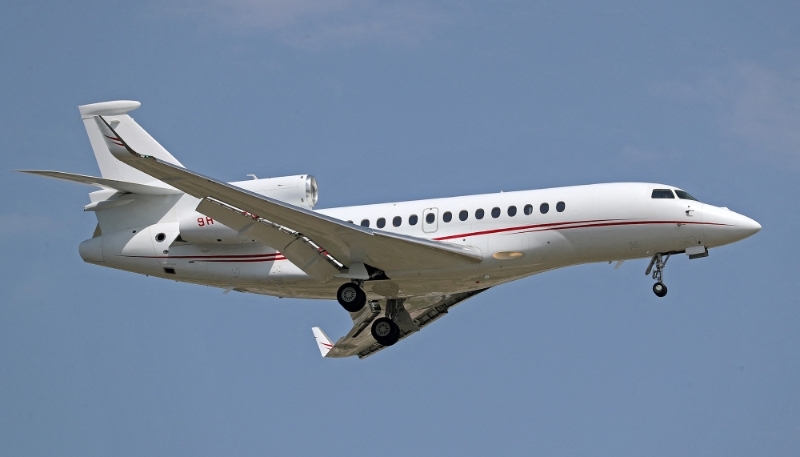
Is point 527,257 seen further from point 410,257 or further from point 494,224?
point 410,257

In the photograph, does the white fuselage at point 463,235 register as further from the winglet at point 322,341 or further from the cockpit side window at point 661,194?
the winglet at point 322,341

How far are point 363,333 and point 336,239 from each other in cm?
677

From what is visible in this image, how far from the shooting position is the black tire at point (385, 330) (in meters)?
31.0

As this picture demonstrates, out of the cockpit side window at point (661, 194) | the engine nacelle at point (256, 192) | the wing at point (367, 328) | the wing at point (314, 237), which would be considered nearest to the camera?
the wing at point (314, 237)

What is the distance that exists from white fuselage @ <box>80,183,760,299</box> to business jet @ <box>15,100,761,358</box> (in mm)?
27

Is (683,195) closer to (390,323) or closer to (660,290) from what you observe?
(660,290)

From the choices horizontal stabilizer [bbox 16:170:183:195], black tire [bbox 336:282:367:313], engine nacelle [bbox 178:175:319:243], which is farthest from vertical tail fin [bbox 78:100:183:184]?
black tire [bbox 336:282:367:313]

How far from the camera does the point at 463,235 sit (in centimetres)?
2798

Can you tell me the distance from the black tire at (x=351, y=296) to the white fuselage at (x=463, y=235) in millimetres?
342

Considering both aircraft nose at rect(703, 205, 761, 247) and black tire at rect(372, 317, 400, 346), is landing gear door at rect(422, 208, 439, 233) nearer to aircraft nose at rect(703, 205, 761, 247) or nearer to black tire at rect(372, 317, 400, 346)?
black tire at rect(372, 317, 400, 346)

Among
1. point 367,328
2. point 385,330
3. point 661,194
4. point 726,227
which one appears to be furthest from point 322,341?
point 726,227

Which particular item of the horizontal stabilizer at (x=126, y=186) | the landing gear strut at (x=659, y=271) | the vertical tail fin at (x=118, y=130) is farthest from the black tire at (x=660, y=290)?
the vertical tail fin at (x=118, y=130)

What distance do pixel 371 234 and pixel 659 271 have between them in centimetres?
718

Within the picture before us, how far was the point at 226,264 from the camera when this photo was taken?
2906cm
